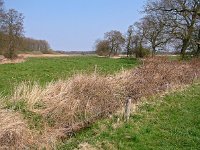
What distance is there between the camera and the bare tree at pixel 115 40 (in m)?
87.0

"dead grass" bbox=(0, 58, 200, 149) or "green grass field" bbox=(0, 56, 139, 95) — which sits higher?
"dead grass" bbox=(0, 58, 200, 149)

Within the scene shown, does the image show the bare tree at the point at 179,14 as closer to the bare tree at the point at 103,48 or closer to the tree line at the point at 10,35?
the tree line at the point at 10,35

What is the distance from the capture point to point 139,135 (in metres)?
9.18

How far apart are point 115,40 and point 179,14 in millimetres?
51377

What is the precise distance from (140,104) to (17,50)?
40.1 m

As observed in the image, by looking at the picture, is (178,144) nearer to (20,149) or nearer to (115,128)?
(115,128)

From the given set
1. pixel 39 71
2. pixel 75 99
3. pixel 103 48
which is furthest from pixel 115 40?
pixel 75 99

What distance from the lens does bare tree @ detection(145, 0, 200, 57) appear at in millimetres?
37344

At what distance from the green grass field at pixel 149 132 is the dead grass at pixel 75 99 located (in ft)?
1.72

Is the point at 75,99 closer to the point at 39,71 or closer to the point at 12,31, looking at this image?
the point at 39,71

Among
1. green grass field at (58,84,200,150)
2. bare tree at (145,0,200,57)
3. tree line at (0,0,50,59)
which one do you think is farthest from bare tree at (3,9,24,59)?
green grass field at (58,84,200,150)

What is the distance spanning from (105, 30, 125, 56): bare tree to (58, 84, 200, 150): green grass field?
74.7 meters

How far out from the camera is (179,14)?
37.9m

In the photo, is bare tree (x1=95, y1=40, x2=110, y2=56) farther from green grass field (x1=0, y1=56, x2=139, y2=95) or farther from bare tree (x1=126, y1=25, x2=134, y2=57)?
green grass field (x1=0, y1=56, x2=139, y2=95)
